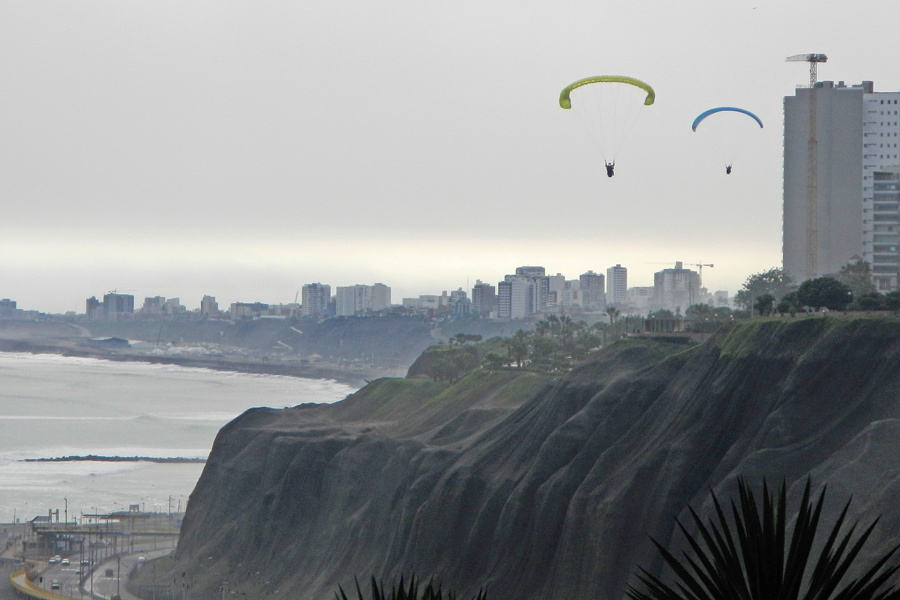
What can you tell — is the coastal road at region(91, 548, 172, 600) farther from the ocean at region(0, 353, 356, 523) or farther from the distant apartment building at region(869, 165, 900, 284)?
the distant apartment building at region(869, 165, 900, 284)

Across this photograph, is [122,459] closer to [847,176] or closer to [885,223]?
[847,176]

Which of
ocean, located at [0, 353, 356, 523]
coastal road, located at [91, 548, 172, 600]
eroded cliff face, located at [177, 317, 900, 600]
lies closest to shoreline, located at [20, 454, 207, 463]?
ocean, located at [0, 353, 356, 523]

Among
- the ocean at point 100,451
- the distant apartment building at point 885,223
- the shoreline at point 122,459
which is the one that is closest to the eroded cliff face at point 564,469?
the ocean at point 100,451

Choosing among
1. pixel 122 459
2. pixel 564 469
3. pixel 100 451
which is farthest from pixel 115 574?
pixel 100 451

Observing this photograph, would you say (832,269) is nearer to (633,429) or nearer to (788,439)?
(633,429)

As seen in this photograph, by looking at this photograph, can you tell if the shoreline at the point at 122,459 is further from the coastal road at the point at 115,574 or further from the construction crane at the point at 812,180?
the construction crane at the point at 812,180

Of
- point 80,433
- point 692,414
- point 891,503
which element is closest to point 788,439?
point 692,414

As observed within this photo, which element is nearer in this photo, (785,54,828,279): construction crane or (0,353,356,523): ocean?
(0,353,356,523): ocean
